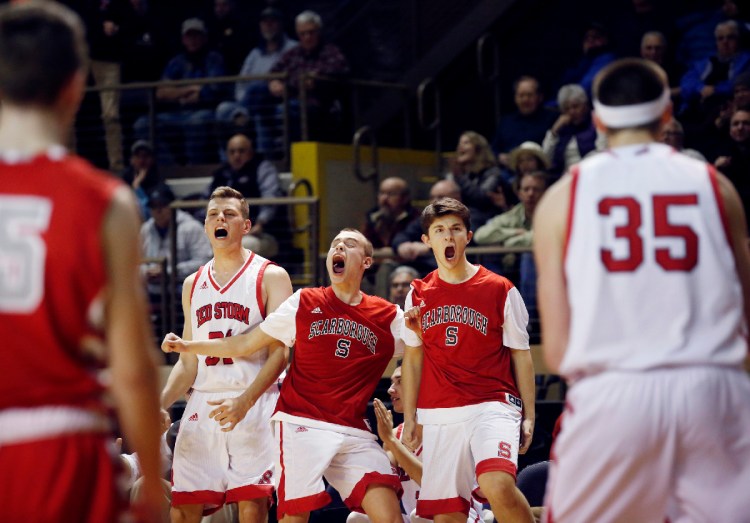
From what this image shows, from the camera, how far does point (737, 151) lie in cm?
1068

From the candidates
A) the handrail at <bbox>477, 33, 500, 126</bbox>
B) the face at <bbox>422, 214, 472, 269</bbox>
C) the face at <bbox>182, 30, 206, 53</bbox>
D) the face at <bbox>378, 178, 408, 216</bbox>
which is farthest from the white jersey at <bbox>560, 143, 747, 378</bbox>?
the face at <bbox>182, 30, 206, 53</bbox>

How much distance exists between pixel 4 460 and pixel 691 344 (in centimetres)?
213

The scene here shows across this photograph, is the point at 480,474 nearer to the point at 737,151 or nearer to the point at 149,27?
the point at 737,151

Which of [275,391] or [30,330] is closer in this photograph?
[30,330]

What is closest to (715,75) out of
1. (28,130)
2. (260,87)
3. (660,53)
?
(660,53)

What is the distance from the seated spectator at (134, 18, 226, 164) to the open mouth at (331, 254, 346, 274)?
628cm

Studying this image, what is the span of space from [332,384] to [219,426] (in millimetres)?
737

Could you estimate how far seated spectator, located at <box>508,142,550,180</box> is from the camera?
1155 cm

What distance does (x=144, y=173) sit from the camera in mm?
13039

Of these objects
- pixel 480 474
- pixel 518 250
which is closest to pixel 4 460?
pixel 480 474

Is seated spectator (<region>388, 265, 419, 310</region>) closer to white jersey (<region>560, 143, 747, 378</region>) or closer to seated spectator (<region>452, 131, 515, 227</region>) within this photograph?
seated spectator (<region>452, 131, 515, 227</region>)

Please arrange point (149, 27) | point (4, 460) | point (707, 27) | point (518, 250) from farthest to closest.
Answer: point (149, 27) → point (707, 27) → point (518, 250) → point (4, 460)

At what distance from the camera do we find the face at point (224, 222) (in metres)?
7.90

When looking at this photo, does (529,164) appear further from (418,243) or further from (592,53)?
(592,53)
